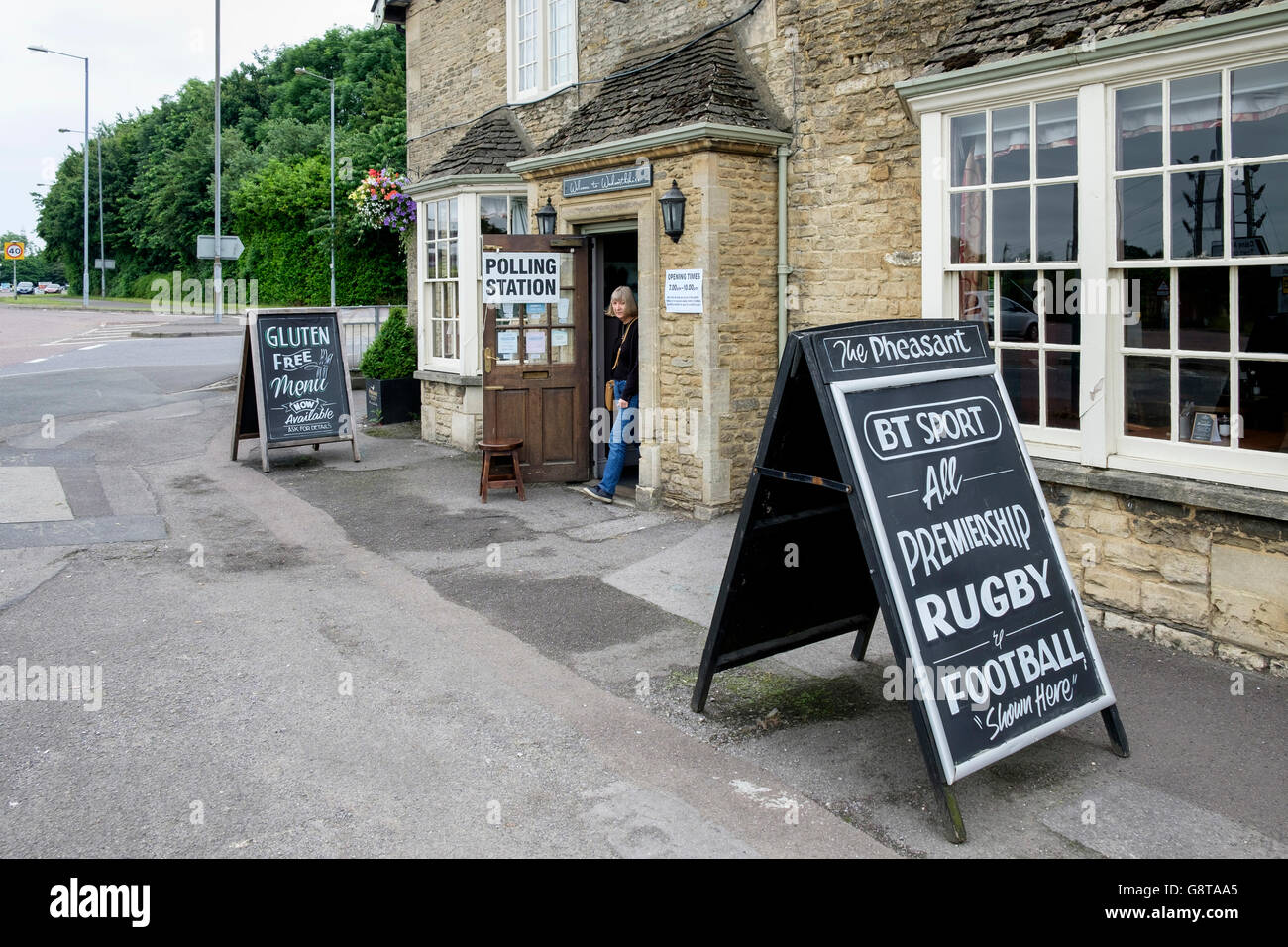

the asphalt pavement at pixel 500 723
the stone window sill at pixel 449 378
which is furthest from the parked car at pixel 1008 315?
the stone window sill at pixel 449 378

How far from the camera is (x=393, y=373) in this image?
51.3 ft

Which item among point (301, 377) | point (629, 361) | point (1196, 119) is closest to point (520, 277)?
point (629, 361)

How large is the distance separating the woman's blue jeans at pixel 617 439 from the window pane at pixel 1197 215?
5193mm

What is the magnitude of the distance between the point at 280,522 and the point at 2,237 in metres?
139

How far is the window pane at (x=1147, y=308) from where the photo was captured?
251 inches

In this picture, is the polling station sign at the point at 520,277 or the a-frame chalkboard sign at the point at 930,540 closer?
the a-frame chalkboard sign at the point at 930,540

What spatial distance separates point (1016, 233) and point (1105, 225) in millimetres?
666

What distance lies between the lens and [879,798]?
454 cm

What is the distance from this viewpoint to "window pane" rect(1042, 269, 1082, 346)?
6773mm

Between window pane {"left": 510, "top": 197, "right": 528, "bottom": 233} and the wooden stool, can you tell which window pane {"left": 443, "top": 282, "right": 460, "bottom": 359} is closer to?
window pane {"left": 510, "top": 197, "right": 528, "bottom": 233}

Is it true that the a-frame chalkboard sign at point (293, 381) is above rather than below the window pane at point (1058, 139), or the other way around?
below

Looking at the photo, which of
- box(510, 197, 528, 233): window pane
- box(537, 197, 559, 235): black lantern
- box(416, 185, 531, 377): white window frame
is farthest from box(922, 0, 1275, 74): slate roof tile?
box(416, 185, 531, 377): white window frame

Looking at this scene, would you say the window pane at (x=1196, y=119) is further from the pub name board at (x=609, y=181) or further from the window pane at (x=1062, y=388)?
the pub name board at (x=609, y=181)

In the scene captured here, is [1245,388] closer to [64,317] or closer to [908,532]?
[908,532]
